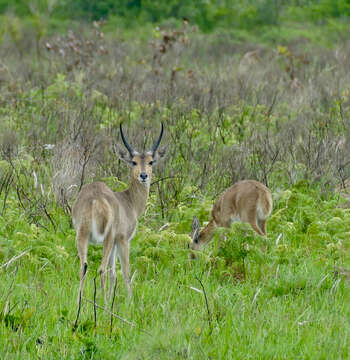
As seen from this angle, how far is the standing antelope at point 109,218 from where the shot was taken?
Answer: 525 centimetres

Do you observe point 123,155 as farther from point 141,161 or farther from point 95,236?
point 95,236

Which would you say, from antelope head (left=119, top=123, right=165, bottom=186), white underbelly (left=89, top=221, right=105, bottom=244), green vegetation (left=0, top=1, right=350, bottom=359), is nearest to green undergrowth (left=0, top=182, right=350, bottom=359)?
green vegetation (left=0, top=1, right=350, bottom=359)

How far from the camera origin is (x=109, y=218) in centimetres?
532

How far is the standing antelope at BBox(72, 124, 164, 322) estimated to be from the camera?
5.25 metres

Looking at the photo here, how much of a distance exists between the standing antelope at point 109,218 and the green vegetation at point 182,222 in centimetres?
21

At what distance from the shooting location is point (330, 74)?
1630 centimetres

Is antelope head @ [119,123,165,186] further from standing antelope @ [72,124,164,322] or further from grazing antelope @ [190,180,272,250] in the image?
grazing antelope @ [190,180,272,250]

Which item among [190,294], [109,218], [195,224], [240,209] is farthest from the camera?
[240,209]

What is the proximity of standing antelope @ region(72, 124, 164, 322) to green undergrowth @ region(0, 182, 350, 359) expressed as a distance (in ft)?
0.68

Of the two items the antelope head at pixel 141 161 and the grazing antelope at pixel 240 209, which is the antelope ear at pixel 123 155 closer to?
the antelope head at pixel 141 161

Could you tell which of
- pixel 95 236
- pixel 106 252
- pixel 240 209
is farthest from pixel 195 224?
pixel 95 236

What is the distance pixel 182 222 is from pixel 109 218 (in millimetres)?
1886

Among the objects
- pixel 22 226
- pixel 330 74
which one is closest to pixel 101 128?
pixel 22 226

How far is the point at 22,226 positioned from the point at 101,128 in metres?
3.36
